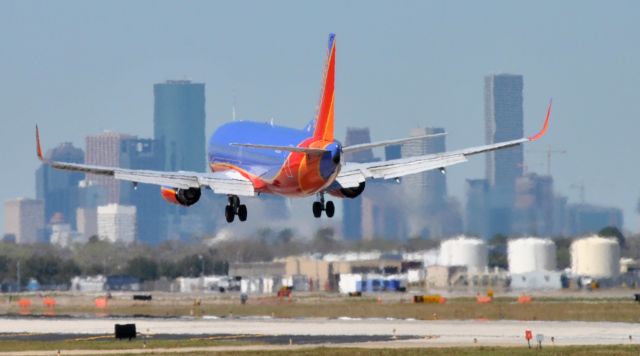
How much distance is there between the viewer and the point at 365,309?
14088 cm

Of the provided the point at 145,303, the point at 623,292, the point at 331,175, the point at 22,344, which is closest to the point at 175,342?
the point at 22,344

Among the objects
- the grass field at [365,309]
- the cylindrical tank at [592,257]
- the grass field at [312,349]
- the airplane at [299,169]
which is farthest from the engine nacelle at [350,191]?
the cylindrical tank at [592,257]

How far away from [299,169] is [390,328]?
73.0 feet

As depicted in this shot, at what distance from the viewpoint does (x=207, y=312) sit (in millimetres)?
143625

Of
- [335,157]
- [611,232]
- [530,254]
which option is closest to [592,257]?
[530,254]

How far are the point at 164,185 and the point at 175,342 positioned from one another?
9.94 m

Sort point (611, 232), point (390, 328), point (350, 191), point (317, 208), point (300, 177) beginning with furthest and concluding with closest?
1. point (611, 232)
2. point (390, 328)
3. point (350, 191)
4. point (317, 208)
5. point (300, 177)

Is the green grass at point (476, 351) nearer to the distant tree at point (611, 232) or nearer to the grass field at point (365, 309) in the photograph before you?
the grass field at point (365, 309)

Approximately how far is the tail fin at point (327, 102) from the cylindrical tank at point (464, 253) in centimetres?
8811

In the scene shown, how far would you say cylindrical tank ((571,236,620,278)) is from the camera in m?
189

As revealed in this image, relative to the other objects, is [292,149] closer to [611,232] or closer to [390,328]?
[390,328]

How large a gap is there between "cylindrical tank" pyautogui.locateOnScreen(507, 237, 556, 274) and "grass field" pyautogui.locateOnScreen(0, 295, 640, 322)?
23.2 m

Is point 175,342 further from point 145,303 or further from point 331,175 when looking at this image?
point 145,303

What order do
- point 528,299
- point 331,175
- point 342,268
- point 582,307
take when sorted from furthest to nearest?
point 342,268
point 528,299
point 582,307
point 331,175
